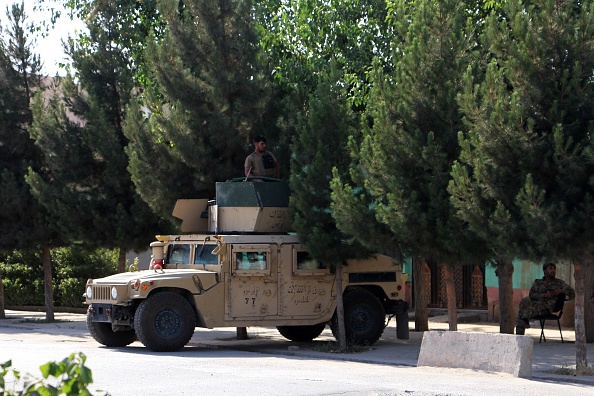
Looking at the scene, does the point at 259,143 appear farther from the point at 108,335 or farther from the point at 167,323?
the point at 108,335

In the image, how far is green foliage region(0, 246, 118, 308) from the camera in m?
27.2

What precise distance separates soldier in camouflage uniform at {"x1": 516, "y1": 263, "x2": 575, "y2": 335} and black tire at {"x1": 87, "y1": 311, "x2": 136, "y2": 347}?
636 cm

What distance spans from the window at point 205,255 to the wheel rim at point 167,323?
3.81ft

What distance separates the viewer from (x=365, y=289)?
17.2 metres

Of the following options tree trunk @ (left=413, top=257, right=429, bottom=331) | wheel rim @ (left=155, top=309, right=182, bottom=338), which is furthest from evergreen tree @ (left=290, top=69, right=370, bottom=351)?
tree trunk @ (left=413, top=257, right=429, bottom=331)

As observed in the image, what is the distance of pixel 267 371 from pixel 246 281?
3.35 meters

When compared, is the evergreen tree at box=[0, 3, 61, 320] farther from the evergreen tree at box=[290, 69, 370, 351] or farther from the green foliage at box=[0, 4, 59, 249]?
the evergreen tree at box=[290, 69, 370, 351]

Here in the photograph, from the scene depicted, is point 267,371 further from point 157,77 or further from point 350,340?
point 157,77

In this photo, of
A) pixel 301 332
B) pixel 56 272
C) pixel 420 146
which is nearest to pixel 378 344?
pixel 301 332

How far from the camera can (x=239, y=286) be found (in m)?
16.1

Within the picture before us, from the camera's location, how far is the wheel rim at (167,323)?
15.5m

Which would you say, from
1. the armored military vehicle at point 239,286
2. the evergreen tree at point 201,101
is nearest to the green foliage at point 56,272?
the evergreen tree at point 201,101

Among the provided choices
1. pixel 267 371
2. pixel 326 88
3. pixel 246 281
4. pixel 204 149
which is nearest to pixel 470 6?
pixel 326 88

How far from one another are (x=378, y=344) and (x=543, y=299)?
9.33 ft
